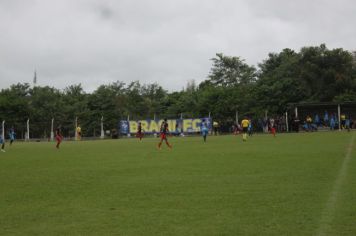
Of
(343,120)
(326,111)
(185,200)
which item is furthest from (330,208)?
(326,111)

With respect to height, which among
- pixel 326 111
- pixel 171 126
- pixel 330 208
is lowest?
pixel 330 208

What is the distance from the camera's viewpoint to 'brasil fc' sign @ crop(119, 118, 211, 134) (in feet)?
183

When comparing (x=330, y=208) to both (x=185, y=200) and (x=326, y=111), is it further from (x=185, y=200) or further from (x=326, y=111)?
(x=326, y=111)

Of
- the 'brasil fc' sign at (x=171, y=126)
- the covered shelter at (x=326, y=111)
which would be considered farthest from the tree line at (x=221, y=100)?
the covered shelter at (x=326, y=111)

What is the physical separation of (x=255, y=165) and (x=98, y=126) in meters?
48.4

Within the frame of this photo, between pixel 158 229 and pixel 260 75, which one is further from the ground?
pixel 260 75

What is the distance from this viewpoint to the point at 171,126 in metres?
56.5

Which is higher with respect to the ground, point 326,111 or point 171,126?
point 326,111

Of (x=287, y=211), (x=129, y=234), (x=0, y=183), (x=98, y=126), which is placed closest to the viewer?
(x=129, y=234)

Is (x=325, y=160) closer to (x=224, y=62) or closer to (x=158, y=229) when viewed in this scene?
(x=158, y=229)

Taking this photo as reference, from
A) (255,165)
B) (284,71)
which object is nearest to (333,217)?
(255,165)

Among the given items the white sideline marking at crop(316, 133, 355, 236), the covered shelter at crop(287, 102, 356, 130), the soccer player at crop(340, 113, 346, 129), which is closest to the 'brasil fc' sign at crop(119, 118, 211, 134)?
the covered shelter at crop(287, 102, 356, 130)

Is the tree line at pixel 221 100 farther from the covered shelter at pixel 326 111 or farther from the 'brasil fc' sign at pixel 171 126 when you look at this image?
the covered shelter at pixel 326 111

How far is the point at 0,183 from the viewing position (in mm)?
12352
